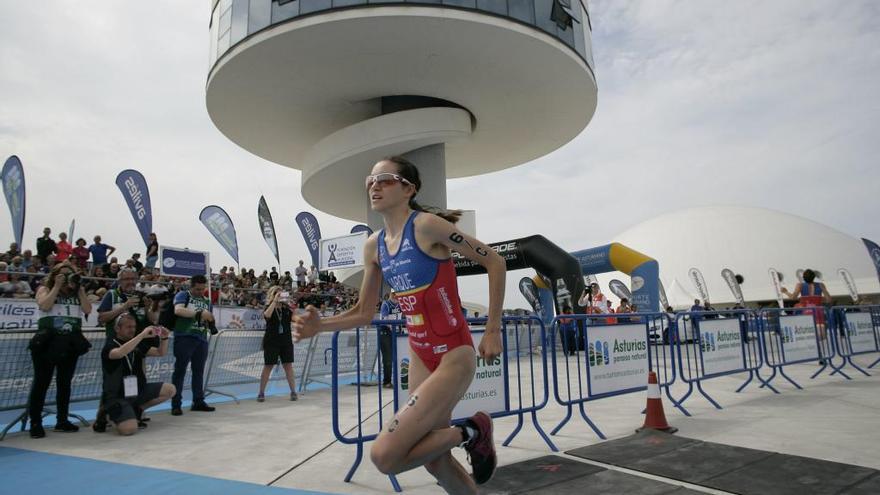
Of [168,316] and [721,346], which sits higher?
[168,316]

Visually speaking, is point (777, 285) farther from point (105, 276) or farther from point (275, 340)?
point (105, 276)

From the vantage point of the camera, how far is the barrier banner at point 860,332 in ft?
32.3

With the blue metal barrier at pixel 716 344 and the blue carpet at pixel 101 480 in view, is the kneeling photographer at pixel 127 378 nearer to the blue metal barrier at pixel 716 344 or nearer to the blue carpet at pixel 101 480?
the blue carpet at pixel 101 480

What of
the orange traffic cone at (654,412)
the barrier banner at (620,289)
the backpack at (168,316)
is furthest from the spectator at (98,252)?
the barrier banner at (620,289)

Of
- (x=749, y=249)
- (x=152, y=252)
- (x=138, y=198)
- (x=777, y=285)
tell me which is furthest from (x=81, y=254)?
(x=749, y=249)

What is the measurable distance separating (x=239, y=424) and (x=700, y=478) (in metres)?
5.39

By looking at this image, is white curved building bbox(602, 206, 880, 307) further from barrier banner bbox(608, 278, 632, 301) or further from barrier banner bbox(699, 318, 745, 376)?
barrier banner bbox(699, 318, 745, 376)

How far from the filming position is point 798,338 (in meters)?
8.61

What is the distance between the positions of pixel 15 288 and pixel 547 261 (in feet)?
47.3

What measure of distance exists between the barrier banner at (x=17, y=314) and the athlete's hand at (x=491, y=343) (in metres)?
10.6

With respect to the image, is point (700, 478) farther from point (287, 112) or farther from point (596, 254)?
point (287, 112)

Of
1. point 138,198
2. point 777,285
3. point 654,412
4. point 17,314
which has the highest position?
point 138,198

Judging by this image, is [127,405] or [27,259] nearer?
[127,405]

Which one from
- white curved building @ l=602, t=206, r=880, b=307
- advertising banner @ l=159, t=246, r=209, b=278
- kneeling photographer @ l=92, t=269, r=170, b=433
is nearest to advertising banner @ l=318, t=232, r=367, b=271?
advertising banner @ l=159, t=246, r=209, b=278
